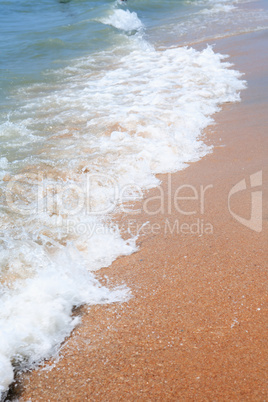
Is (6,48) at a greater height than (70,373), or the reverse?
(6,48)

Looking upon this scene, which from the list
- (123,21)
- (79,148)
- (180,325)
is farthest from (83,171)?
(123,21)

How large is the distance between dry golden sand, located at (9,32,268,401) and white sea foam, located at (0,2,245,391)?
154 mm

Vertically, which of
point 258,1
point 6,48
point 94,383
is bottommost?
point 94,383

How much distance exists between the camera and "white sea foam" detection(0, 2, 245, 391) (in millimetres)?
2271

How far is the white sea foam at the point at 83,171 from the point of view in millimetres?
2271

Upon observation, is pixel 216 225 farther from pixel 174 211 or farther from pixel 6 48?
pixel 6 48

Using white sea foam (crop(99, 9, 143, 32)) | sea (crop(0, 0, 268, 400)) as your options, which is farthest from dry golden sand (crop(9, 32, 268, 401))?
white sea foam (crop(99, 9, 143, 32))

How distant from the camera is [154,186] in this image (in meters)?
3.70

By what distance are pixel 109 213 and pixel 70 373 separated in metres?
1.62

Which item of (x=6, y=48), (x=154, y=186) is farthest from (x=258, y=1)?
(x=154, y=186)

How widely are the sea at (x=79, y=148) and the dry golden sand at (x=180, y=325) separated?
0.14m

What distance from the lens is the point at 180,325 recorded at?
2117 mm

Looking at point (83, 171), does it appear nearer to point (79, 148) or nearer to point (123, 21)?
point (79, 148)

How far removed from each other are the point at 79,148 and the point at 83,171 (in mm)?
649
